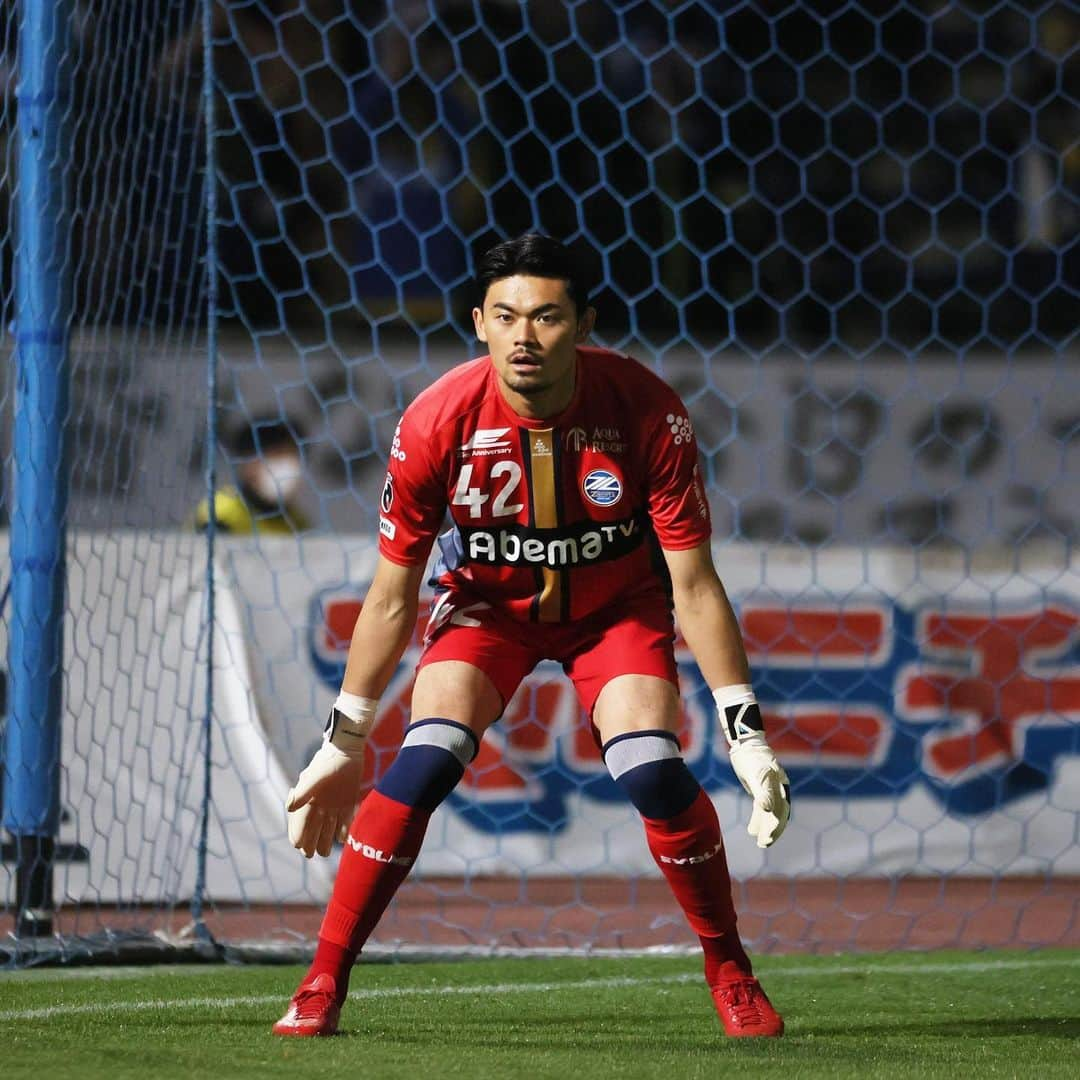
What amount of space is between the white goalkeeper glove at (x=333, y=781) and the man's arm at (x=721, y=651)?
0.64 metres

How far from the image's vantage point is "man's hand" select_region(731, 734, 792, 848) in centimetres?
345

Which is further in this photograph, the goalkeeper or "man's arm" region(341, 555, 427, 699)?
"man's arm" region(341, 555, 427, 699)

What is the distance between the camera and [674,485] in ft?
11.9

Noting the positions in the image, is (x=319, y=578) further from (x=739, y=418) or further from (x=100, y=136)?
(x=739, y=418)

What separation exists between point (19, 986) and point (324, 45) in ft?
18.9

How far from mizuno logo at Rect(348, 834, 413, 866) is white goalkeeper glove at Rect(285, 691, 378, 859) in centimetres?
12

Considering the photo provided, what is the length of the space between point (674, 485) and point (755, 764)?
21.8 inches

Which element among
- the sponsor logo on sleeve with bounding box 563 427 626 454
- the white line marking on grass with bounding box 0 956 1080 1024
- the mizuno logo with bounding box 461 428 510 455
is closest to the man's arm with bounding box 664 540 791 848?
the sponsor logo on sleeve with bounding box 563 427 626 454

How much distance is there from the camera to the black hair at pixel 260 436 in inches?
287

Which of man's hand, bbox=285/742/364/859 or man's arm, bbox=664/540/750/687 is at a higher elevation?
man's arm, bbox=664/540/750/687

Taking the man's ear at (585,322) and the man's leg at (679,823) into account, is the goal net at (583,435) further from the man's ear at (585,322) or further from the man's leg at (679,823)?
the man's ear at (585,322)

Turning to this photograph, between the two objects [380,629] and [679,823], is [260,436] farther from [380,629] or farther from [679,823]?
[679,823]

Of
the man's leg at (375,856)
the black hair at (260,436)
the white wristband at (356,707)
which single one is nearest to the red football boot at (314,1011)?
the man's leg at (375,856)

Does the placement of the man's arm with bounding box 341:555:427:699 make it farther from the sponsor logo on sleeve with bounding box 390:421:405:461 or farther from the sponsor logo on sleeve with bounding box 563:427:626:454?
the sponsor logo on sleeve with bounding box 563:427:626:454
